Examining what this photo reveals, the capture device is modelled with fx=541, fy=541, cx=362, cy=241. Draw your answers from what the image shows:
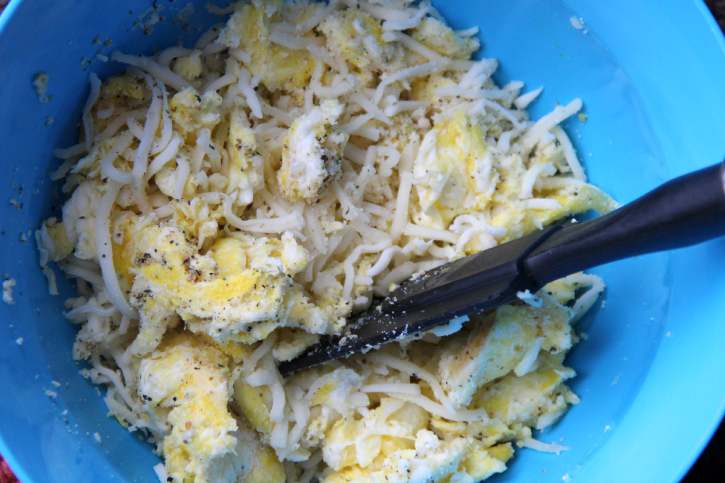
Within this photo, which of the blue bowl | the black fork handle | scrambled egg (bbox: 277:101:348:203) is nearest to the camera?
the black fork handle

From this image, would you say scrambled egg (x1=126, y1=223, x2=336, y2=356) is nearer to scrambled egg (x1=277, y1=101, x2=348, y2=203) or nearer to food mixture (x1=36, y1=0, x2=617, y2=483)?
food mixture (x1=36, y1=0, x2=617, y2=483)

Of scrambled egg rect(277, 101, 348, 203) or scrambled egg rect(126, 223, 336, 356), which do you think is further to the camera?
scrambled egg rect(277, 101, 348, 203)

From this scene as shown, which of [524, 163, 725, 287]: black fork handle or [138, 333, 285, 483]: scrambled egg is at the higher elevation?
[524, 163, 725, 287]: black fork handle

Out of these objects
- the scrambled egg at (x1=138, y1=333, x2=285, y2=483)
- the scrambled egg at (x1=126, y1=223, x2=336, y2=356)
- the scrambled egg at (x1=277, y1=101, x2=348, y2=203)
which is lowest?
the scrambled egg at (x1=138, y1=333, x2=285, y2=483)

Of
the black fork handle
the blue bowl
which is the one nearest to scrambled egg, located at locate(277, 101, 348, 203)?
the blue bowl

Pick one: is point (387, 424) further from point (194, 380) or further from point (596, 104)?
point (596, 104)

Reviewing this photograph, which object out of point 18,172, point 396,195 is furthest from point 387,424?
point 18,172
